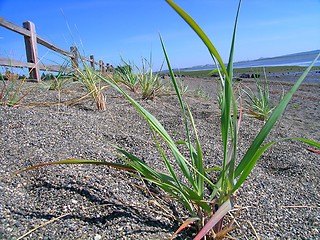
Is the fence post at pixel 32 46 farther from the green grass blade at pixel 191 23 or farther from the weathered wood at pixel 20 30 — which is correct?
the green grass blade at pixel 191 23

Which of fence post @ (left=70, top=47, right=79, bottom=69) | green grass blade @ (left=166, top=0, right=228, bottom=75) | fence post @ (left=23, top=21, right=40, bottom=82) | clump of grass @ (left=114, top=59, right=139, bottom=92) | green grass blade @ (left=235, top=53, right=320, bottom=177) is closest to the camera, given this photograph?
green grass blade @ (left=166, top=0, right=228, bottom=75)

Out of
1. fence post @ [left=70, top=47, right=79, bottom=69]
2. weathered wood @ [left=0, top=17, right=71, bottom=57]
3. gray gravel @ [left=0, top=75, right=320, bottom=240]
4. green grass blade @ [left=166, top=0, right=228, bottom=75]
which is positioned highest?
weathered wood @ [left=0, top=17, right=71, bottom=57]

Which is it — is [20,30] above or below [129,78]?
above

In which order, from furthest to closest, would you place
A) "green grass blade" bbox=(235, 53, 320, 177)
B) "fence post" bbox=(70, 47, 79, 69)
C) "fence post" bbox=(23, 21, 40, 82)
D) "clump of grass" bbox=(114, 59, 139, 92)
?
1. "fence post" bbox=(23, 21, 40, 82)
2. "clump of grass" bbox=(114, 59, 139, 92)
3. "fence post" bbox=(70, 47, 79, 69)
4. "green grass blade" bbox=(235, 53, 320, 177)

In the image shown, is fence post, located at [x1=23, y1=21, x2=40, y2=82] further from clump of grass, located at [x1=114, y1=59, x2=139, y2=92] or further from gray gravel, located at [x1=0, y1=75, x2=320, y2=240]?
gray gravel, located at [x1=0, y1=75, x2=320, y2=240]

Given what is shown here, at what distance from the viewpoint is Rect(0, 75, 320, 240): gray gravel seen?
768 mm

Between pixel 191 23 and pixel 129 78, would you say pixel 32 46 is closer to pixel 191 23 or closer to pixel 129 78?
pixel 129 78

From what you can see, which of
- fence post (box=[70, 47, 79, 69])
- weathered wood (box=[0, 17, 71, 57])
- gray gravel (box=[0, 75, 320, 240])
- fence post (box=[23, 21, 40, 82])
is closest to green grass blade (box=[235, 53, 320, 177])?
gray gravel (box=[0, 75, 320, 240])

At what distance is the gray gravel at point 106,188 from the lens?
2.52 feet

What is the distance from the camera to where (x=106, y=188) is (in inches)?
36.1

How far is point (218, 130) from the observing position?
189 cm

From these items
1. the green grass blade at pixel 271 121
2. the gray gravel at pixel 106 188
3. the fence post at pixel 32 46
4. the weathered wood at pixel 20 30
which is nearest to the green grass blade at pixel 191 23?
the green grass blade at pixel 271 121

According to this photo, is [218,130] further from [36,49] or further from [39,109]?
[36,49]

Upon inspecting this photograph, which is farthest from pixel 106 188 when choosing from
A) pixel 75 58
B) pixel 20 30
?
pixel 20 30
